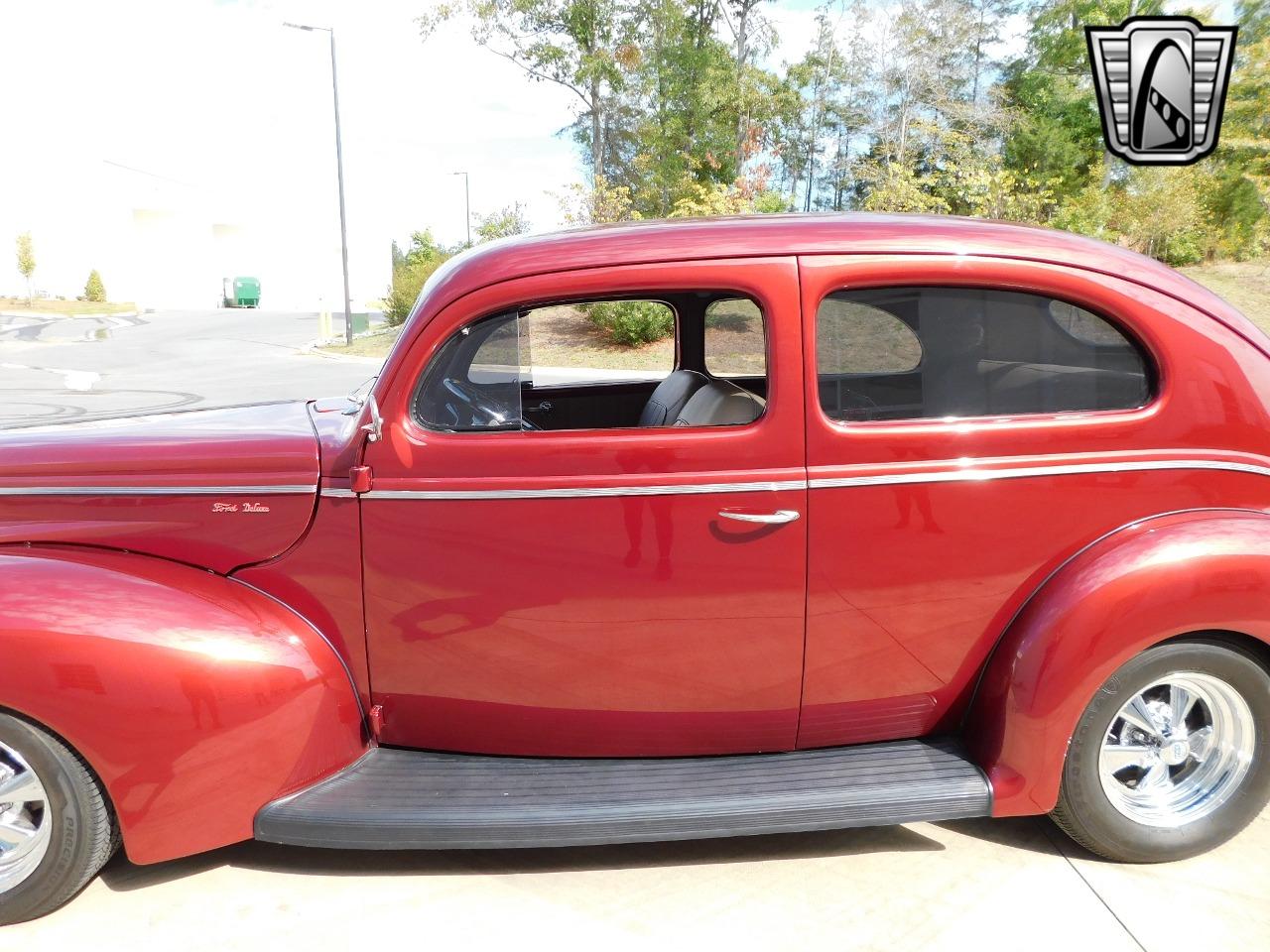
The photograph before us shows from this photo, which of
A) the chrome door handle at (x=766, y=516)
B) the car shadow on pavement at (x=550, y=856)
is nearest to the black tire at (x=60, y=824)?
the car shadow on pavement at (x=550, y=856)

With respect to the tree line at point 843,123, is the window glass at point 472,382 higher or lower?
lower

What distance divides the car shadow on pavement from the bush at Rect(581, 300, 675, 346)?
1.62m

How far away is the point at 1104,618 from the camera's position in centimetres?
238

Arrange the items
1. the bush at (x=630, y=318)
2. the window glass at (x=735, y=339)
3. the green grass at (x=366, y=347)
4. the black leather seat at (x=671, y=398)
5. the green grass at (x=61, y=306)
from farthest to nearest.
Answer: the green grass at (x=61, y=306) < the green grass at (x=366, y=347) < the bush at (x=630, y=318) < the black leather seat at (x=671, y=398) < the window glass at (x=735, y=339)

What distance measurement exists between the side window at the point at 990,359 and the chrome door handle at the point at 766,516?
1.25ft

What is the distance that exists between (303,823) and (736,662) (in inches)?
47.7

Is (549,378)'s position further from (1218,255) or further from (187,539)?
(1218,255)

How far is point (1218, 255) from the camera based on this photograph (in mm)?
23094

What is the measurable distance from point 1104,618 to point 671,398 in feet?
4.64

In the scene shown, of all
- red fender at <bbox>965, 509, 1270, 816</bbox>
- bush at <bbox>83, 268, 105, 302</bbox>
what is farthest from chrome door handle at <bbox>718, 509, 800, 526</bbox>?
bush at <bbox>83, 268, 105, 302</bbox>

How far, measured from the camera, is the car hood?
2.51 m

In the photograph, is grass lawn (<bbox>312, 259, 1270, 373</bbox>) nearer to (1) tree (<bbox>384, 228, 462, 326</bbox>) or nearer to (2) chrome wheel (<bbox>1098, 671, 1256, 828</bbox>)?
(2) chrome wheel (<bbox>1098, 671, 1256, 828</bbox>)

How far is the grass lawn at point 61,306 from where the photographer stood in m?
39.1

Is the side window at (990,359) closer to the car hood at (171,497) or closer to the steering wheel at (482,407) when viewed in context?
the steering wheel at (482,407)
